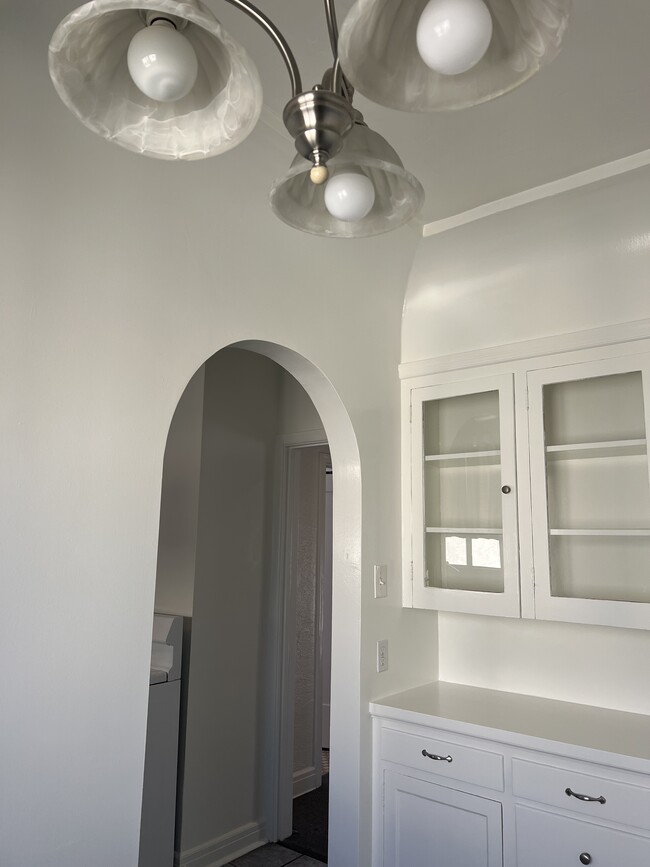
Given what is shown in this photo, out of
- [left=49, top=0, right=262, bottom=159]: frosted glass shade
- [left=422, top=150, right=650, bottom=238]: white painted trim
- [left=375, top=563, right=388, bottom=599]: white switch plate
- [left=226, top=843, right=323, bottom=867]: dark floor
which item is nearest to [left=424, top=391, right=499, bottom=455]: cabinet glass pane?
[left=375, top=563, right=388, bottom=599]: white switch plate

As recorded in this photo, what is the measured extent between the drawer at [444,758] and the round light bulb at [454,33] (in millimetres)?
1973

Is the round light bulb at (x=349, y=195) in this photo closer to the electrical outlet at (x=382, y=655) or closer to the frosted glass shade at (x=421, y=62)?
the frosted glass shade at (x=421, y=62)

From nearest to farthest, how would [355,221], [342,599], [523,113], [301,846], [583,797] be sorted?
[355,221]
[583,797]
[523,113]
[342,599]
[301,846]

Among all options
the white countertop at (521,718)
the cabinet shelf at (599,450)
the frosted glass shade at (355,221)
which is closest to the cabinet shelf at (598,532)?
the cabinet shelf at (599,450)

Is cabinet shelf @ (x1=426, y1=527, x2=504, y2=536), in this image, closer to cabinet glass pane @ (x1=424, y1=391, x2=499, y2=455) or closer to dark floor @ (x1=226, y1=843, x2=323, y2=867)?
cabinet glass pane @ (x1=424, y1=391, x2=499, y2=455)

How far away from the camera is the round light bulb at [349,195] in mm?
887

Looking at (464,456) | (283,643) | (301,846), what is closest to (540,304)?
(464,456)

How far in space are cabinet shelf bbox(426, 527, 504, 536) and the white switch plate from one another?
0.86ft

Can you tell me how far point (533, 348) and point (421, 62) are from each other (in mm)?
1668

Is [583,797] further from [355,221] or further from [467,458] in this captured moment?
[355,221]

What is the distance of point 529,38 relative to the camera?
75cm

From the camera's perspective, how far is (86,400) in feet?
4.84

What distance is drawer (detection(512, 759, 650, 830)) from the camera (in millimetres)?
1742

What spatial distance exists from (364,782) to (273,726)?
1176mm
